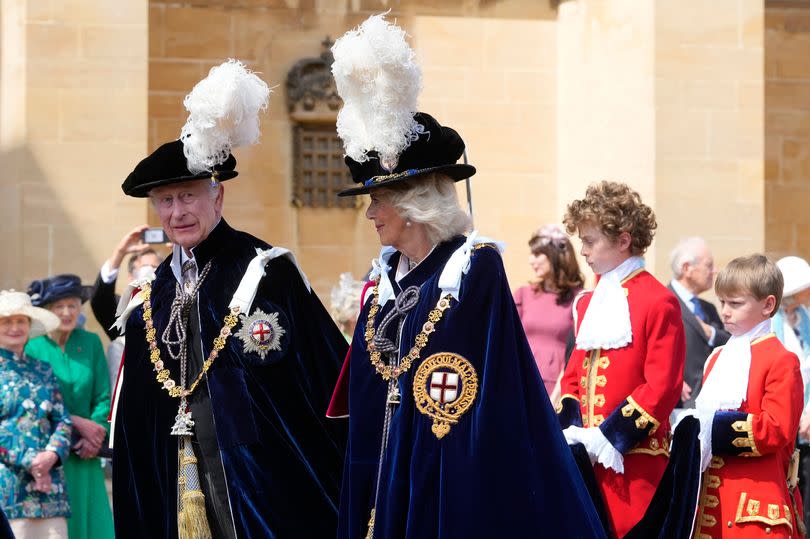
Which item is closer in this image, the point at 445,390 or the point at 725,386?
the point at 445,390

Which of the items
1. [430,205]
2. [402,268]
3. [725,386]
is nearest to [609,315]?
[725,386]

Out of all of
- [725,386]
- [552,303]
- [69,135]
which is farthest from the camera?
[69,135]

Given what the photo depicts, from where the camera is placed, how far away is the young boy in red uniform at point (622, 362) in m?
5.88

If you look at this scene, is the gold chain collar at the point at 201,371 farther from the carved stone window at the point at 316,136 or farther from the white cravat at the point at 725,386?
the carved stone window at the point at 316,136

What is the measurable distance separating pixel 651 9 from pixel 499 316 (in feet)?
21.7

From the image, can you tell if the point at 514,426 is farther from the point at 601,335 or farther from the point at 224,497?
the point at 601,335

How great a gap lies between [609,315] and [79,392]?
3.41 metres

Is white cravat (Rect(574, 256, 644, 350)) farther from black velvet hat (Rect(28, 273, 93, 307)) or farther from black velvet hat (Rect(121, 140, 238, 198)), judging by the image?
black velvet hat (Rect(28, 273, 93, 307))

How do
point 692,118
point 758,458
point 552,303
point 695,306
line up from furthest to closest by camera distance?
point 692,118
point 695,306
point 552,303
point 758,458

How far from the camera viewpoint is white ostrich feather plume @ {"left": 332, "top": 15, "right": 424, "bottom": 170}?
4.67 meters

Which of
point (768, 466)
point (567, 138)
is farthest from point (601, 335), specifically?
point (567, 138)

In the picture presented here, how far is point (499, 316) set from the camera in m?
4.55

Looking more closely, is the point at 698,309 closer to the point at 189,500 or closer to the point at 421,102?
the point at 421,102

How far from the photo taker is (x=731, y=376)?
5902mm
